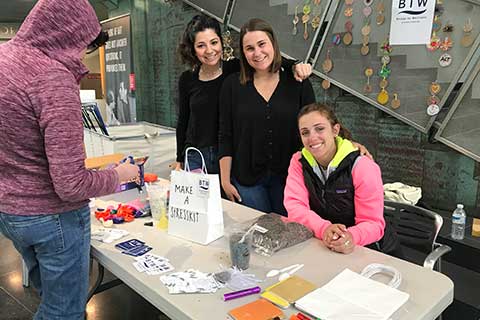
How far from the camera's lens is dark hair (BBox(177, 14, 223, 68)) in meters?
1.95

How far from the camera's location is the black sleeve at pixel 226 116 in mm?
1899

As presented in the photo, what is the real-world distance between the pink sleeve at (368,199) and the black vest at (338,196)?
0.08 ft

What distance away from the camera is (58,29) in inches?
41.4

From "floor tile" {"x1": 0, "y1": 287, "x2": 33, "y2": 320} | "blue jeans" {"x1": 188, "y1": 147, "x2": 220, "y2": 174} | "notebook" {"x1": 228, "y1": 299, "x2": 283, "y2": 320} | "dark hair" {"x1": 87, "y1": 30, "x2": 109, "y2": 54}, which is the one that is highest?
"dark hair" {"x1": 87, "y1": 30, "x2": 109, "y2": 54}

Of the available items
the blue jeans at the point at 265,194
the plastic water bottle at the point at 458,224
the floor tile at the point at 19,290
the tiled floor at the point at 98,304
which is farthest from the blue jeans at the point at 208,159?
the plastic water bottle at the point at 458,224

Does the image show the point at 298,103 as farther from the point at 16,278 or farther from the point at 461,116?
the point at 16,278

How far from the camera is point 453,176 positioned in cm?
276

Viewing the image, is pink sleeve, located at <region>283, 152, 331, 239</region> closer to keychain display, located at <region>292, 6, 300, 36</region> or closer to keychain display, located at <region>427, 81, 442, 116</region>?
keychain display, located at <region>427, 81, 442, 116</region>

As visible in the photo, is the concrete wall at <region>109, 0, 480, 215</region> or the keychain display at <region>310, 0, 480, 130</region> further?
the concrete wall at <region>109, 0, 480, 215</region>

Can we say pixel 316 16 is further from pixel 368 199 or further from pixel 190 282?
pixel 190 282

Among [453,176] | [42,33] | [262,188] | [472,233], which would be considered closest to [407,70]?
[453,176]

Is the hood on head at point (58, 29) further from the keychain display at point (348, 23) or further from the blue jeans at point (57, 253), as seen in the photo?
the keychain display at point (348, 23)

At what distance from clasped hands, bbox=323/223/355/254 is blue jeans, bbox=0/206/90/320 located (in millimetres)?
766

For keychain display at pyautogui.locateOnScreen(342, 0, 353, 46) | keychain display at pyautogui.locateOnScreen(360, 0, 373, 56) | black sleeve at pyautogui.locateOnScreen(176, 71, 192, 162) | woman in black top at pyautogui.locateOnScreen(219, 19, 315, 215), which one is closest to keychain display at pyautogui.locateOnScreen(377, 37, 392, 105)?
keychain display at pyautogui.locateOnScreen(360, 0, 373, 56)
